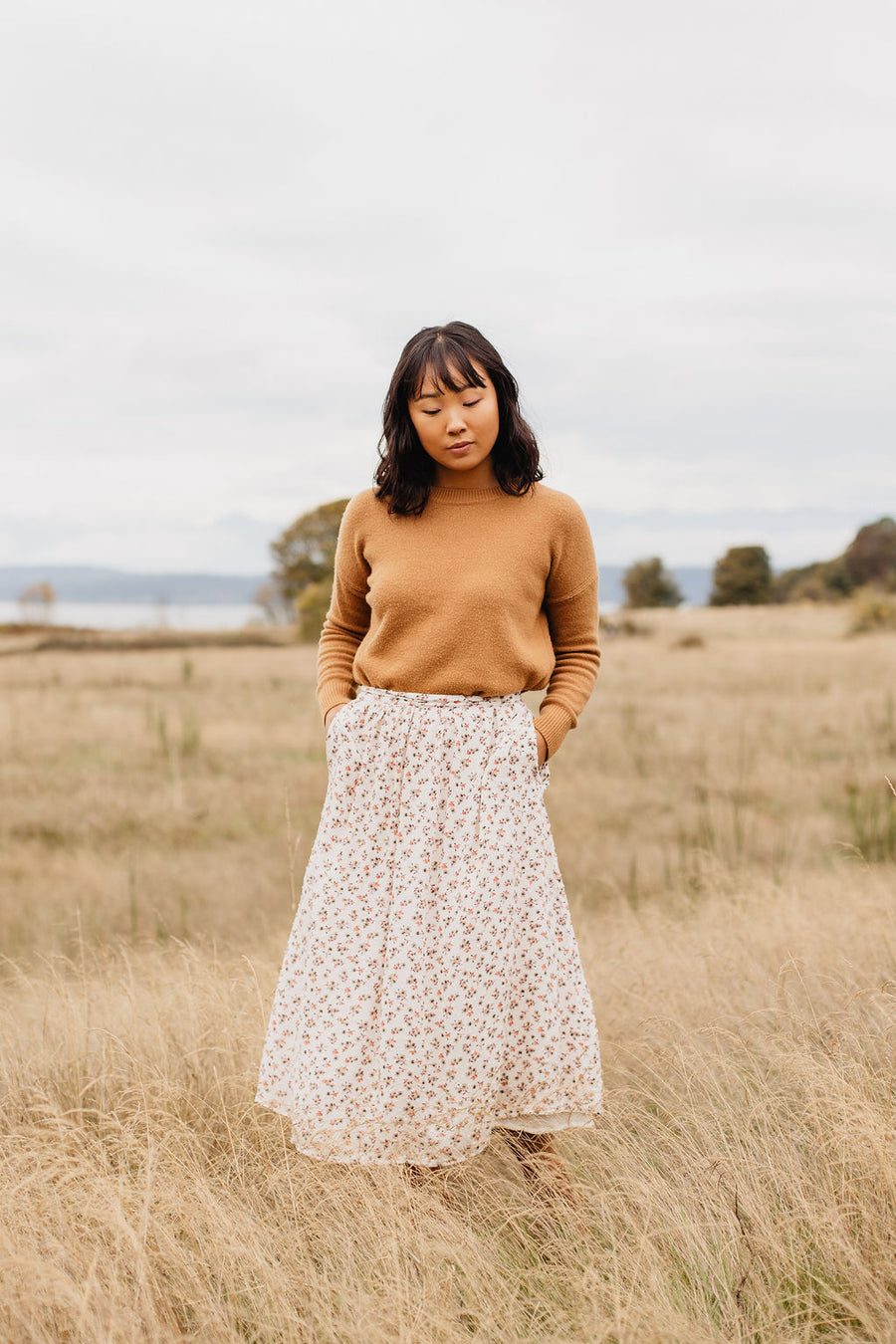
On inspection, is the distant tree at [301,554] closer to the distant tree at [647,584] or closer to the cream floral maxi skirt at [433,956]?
the cream floral maxi skirt at [433,956]

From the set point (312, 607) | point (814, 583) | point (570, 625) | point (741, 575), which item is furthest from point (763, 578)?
point (570, 625)

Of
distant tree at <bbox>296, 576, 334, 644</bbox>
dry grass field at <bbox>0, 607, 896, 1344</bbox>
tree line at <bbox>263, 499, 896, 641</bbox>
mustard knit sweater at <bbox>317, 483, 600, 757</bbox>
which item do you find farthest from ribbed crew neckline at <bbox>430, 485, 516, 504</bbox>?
tree line at <bbox>263, 499, 896, 641</bbox>

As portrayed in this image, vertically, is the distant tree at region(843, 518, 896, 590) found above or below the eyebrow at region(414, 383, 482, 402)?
above

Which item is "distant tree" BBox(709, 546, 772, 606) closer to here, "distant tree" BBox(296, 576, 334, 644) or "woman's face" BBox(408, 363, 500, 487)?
"distant tree" BBox(296, 576, 334, 644)

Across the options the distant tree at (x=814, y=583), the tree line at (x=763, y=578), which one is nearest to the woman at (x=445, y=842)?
the tree line at (x=763, y=578)

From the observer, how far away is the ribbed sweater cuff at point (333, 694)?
252 centimetres

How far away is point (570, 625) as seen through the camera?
2553 mm

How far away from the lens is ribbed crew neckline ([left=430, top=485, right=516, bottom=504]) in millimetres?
2455

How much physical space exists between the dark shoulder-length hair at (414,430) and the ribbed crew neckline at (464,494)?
34 millimetres

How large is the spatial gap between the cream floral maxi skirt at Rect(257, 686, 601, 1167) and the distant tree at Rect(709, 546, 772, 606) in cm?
5270

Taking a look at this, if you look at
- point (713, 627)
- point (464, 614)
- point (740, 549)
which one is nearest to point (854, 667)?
point (713, 627)

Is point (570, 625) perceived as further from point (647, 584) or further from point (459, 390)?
point (647, 584)

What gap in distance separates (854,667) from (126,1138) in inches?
742

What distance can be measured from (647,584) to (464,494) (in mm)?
61026
